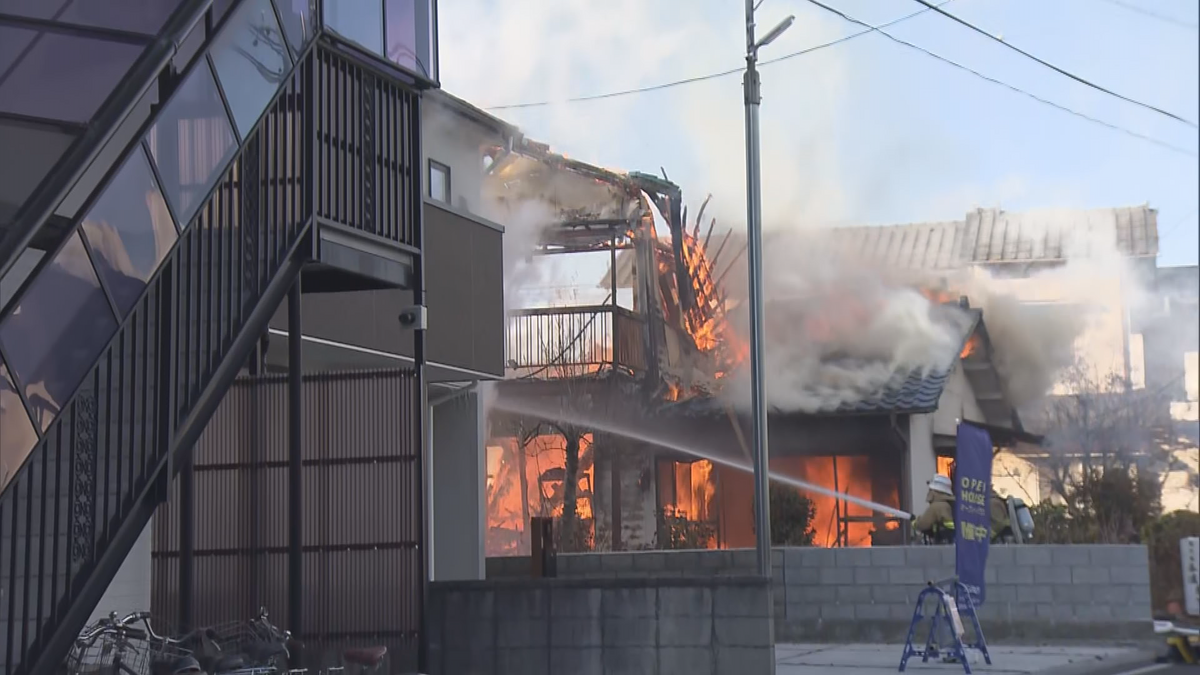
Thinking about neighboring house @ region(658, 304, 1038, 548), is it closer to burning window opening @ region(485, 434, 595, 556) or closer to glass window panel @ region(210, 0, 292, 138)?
burning window opening @ region(485, 434, 595, 556)

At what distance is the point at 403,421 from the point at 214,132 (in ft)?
12.3

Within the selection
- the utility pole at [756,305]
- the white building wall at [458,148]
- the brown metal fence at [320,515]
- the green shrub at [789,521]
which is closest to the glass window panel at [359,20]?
the brown metal fence at [320,515]

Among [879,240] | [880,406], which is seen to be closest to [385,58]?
[880,406]

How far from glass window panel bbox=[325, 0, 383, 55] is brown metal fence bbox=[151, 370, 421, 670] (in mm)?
2771

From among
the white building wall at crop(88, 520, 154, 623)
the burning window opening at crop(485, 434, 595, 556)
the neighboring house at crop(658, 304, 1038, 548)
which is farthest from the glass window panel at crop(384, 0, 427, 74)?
the burning window opening at crop(485, 434, 595, 556)

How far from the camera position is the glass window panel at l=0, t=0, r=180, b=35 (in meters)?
9.41

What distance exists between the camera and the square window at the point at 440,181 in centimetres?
1897

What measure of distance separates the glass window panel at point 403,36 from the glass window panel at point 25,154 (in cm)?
360

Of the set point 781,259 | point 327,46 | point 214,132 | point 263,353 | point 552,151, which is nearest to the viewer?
point 214,132

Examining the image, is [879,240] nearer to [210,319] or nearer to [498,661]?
[498,661]

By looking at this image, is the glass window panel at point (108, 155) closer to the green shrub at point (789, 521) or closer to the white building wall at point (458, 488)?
the white building wall at point (458, 488)

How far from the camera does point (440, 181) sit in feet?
63.0

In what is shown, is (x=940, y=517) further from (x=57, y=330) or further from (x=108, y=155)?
(x=57, y=330)

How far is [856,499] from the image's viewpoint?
2722 centimetres
